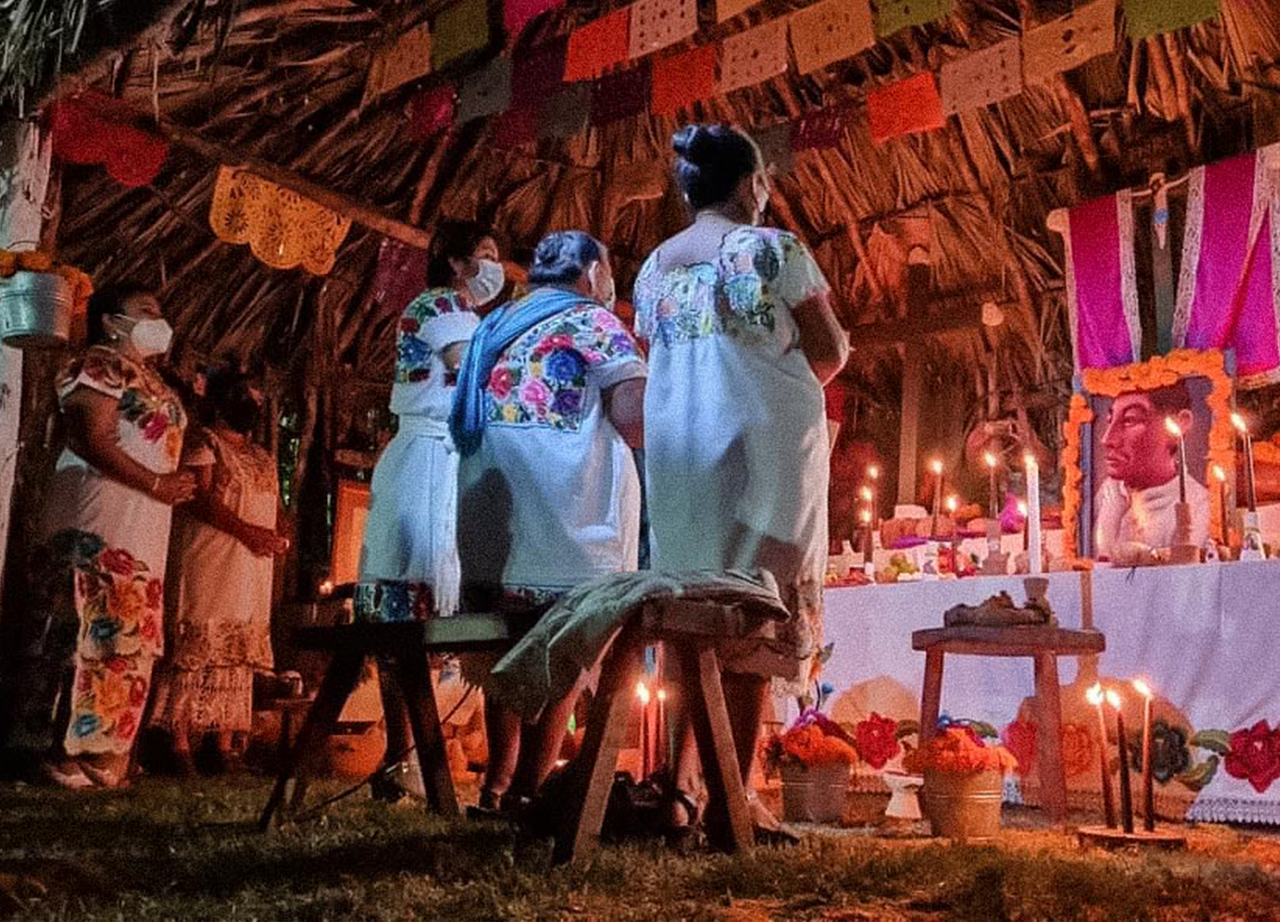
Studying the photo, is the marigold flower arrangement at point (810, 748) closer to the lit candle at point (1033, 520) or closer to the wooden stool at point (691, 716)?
the lit candle at point (1033, 520)

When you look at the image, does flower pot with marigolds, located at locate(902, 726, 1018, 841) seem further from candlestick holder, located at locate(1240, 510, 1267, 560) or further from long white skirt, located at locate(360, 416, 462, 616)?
long white skirt, located at locate(360, 416, 462, 616)

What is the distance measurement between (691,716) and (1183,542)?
2.54m

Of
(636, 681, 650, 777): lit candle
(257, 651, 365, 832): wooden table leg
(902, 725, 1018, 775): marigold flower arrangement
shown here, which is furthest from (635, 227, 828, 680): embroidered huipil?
(636, 681, 650, 777): lit candle

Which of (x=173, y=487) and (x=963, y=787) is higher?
(x=173, y=487)

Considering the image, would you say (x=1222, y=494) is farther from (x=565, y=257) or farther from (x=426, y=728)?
(x=426, y=728)

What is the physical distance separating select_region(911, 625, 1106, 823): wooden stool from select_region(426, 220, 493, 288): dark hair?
1994mm

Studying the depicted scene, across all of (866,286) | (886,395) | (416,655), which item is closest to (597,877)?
(416,655)

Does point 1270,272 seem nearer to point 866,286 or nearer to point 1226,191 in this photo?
point 1226,191

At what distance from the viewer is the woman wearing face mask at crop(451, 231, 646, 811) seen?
3.29 metres

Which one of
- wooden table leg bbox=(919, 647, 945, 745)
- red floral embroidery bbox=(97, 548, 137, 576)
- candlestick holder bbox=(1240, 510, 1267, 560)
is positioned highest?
candlestick holder bbox=(1240, 510, 1267, 560)

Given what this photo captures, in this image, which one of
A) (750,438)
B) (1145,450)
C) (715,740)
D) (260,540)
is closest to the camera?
(715,740)

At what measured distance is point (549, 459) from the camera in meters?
3.30

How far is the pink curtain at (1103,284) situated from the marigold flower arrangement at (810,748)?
428cm

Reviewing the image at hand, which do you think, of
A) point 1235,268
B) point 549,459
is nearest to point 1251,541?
point 549,459
